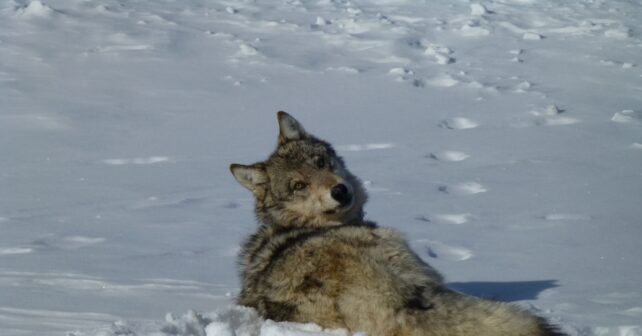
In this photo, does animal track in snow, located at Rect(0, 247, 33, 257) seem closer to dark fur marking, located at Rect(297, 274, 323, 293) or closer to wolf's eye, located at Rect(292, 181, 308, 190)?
wolf's eye, located at Rect(292, 181, 308, 190)

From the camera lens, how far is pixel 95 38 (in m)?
17.8

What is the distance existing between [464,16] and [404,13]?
1.37 meters

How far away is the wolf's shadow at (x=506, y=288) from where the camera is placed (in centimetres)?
677

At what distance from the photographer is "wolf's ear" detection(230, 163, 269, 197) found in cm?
577

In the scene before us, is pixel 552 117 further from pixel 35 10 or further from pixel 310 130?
pixel 35 10

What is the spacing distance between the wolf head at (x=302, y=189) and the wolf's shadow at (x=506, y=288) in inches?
55.5

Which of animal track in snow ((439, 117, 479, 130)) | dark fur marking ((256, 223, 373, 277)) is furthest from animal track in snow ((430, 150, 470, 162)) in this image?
dark fur marking ((256, 223, 373, 277))

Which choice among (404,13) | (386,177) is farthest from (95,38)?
(386,177)

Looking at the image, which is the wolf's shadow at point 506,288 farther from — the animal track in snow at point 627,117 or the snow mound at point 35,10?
the snow mound at point 35,10

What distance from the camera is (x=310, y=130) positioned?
42.6 feet

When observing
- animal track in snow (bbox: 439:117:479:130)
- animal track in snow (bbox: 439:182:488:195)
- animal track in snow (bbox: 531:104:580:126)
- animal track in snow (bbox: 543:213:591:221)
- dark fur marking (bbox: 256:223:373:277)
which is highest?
dark fur marking (bbox: 256:223:373:277)

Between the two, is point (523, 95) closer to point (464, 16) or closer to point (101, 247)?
point (464, 16)

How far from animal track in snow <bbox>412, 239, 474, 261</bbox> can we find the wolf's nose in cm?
255

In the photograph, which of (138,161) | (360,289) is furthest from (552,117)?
(360,289)
